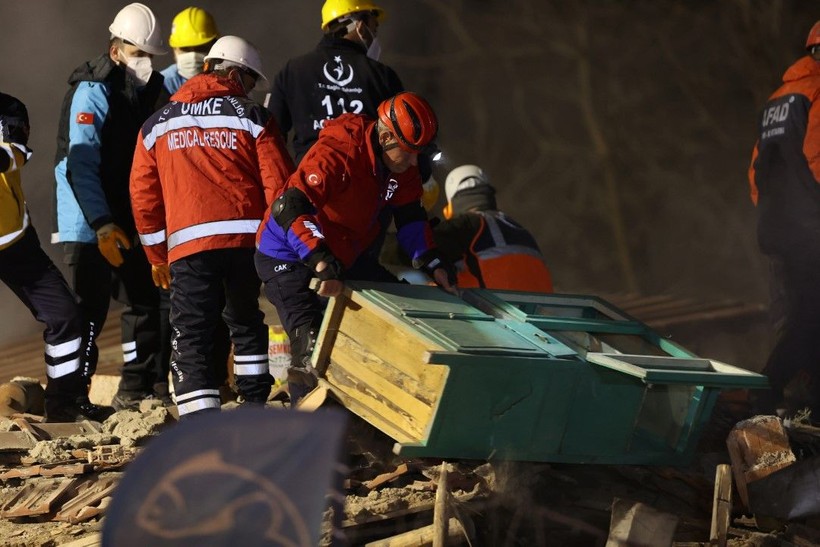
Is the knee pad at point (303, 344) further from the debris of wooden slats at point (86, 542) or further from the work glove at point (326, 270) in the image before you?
the debris of wooden slats at point (86, 542)

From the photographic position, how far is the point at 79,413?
19.9ft

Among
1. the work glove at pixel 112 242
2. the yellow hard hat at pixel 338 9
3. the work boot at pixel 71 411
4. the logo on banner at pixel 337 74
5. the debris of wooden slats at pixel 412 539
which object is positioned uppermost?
the yellow hard hat at pixel 338 9

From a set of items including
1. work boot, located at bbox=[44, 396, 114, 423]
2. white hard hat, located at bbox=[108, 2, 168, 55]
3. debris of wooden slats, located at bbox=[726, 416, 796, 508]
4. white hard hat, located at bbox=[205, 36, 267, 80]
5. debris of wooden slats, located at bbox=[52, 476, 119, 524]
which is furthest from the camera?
white hard hat, located at bbox=[108, 2, 168, 55]

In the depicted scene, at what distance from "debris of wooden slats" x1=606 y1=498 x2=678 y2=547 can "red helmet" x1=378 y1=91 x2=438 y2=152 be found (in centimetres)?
182

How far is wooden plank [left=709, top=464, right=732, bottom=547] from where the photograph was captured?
468 centimetres

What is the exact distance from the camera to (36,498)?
196 inches


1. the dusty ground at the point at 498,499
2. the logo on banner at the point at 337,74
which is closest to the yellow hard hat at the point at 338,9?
the logo on banner at the point at 337,74

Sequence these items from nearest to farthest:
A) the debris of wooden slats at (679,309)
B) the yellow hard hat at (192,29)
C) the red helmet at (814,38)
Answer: the red helmet at (814,38), the yellow hard hat at (192,29), the debris of wooden slats at (679,309)

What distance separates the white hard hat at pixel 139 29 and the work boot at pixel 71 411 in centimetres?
190

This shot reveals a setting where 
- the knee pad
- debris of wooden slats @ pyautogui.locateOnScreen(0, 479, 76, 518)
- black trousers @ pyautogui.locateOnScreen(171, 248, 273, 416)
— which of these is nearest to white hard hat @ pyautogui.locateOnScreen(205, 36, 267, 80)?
black trousers @ pyautogui.locateOnScreen(171, 248, 273, 416)

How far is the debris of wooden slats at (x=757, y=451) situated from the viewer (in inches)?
198

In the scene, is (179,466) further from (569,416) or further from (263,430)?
(569,416)

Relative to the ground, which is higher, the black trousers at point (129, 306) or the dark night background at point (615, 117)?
the dark night background at point (615, 117)

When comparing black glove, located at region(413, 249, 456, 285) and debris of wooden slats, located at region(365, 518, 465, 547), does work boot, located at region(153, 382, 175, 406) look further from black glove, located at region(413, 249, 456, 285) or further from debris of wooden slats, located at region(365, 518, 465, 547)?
debris of wooden slats, located at region(365, 518, 465, 547)
